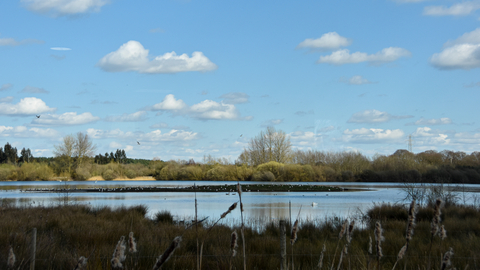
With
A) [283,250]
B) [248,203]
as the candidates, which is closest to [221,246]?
[283,250]

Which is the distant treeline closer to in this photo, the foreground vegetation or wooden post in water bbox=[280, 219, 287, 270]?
the foreground vegetation

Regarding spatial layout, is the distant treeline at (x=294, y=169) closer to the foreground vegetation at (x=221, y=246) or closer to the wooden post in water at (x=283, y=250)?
the foreground vegetation at (x=221, y=246)

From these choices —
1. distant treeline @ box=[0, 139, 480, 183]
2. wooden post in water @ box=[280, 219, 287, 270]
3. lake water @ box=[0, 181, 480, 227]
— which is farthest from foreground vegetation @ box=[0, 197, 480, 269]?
distant treeline @ box=[0, 139, 480, 183]

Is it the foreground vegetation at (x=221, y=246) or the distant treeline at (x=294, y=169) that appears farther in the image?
the distant treeline at (x=294, y=169)

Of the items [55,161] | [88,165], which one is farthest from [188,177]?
[55,161]

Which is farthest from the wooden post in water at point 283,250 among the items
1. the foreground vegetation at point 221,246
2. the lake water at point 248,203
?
the lake water at point 248,203

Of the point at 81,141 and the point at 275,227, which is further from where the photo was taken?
the point at 81,141

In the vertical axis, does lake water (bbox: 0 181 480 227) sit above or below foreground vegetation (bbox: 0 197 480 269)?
below

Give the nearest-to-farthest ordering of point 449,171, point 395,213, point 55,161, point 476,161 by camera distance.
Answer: point 395,213, point 449,171, point 476,161, point 55,161

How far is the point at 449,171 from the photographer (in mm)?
45781

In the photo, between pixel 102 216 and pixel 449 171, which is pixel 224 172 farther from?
pixel 102 216

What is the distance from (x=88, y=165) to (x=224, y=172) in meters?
21.5

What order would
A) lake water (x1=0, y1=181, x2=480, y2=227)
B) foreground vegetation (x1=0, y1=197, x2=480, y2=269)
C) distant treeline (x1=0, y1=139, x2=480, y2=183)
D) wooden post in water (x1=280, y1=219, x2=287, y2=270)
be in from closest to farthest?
wooden post in water (x1=280, y1=219, x2=287, y2=270), foreground vegetation (x1=0, y1=197, x2=480, y2=269), lake water (x1=0, y1=181, x2=480, y2=227), distant treeline (x1=0, y1=139, x2=480, y2=183)

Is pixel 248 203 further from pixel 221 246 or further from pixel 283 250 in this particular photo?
pixel 283 250
